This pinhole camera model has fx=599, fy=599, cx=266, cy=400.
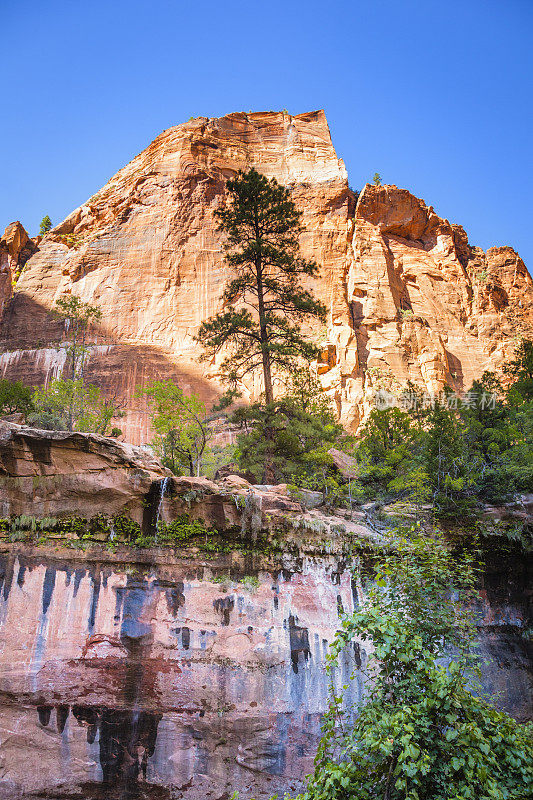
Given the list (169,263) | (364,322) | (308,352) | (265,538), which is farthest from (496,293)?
(265,538)

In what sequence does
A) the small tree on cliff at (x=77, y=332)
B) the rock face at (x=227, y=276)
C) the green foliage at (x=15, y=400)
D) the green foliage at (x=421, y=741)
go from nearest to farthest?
1. the green foliage at (x=421, y=741)
2. the small tree on cliff at (x=77, y=332)
3. the green foliage at (x=15, y=400)
4. the rock face at (x=227, y=276)

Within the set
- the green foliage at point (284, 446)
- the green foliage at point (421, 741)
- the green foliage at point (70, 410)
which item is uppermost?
the green foliage at point (70, 410)

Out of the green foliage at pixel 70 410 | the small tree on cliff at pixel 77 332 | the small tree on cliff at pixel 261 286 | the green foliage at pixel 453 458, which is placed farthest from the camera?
the small tree on cliff at pixel 77 332

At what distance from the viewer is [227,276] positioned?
47500 mm

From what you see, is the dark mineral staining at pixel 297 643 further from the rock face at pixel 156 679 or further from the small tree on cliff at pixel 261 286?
the small tree on cliff at pixel 261 286

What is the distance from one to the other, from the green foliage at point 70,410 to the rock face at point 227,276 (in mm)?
8603

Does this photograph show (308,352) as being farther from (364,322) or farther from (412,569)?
(364,322)

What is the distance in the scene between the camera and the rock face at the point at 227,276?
4394 cm

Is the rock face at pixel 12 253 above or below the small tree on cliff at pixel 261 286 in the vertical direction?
above

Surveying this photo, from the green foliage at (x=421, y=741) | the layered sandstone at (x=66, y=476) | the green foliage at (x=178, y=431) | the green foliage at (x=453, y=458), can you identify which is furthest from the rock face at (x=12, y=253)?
the green foliage at (x=421, y=741)

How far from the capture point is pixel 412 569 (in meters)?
8.78

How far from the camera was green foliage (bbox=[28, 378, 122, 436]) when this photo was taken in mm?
27453

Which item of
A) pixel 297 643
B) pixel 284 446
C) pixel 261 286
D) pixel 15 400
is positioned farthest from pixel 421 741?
pixel 15 400

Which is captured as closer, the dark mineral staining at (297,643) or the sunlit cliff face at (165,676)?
the sunlit cliff face at (165,676)
